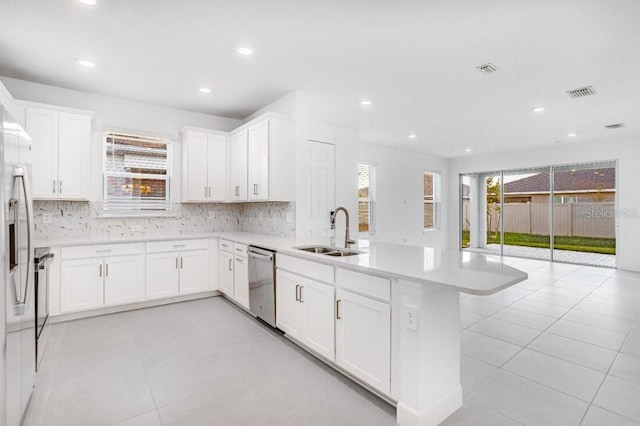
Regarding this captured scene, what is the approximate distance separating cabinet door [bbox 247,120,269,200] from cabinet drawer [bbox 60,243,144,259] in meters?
1.53

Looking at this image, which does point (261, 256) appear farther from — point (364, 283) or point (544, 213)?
point (544, 213)

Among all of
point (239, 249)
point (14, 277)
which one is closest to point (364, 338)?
point (14, 277)

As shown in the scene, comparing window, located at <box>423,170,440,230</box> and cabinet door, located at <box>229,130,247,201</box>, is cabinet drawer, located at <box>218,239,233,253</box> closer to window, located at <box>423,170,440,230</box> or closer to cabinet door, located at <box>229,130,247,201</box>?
cabinet door, located at <box>229,130,247,201</box>

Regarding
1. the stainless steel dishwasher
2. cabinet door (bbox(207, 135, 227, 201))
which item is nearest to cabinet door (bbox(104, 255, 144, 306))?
cabinet door (bbox(207, 135, 227, 201))

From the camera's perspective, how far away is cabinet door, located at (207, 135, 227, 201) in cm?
466

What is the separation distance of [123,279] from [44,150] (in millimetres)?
1670

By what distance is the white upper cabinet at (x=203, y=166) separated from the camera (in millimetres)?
4504

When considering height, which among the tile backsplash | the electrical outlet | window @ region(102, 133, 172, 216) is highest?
window @ region(102, 133, 172, 216)

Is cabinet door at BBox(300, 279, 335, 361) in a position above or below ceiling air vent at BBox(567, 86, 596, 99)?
below

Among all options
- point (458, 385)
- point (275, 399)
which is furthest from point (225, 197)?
point (458, 385)

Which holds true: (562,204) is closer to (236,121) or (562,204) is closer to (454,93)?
(454,93)

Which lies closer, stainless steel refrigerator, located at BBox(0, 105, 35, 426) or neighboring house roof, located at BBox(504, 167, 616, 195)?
stainless steel refrigerator, located at BBox(0, 105, 35, 426)

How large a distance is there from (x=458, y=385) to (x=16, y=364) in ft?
8.51

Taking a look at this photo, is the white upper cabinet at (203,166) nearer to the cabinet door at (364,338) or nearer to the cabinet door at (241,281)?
the cabinet door at (241,281)
